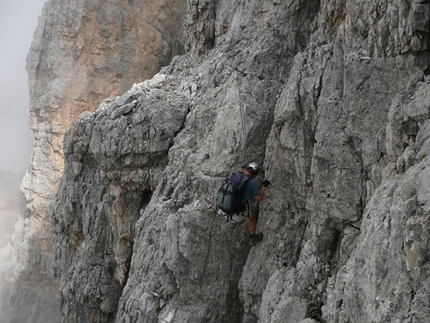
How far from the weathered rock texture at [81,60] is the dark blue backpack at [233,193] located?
951 inches

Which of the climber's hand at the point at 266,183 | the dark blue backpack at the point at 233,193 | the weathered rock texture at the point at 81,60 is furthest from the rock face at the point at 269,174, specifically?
the weathered rock texture at the point at 81,60

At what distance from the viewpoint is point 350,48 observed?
7098 mm

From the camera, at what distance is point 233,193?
830cm

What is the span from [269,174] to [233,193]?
4.20 feet

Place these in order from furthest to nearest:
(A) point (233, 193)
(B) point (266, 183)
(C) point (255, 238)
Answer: (C) point (255, 238) → (B) point (266, 183) → (A) point (233, 193)

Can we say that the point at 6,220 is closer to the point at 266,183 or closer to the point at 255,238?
the point at 255,238

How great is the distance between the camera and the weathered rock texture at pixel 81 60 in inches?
1156

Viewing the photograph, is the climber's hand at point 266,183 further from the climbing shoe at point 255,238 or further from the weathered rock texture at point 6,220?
the weathered rock texture at point 6,220

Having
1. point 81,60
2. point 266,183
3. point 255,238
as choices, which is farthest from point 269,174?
point 81,60

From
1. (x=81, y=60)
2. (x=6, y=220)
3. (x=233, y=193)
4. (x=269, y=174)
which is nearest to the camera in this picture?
(x=233, y=193)

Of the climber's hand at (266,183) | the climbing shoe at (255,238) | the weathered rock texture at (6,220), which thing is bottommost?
the weathered rock texture at (6,220)

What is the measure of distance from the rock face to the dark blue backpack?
39.1 inches

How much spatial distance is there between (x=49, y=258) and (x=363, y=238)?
27197 mm

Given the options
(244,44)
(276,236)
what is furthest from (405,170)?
(244,44)
